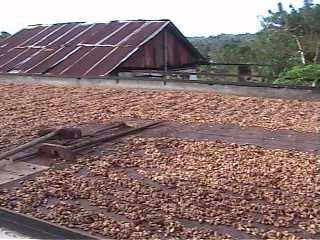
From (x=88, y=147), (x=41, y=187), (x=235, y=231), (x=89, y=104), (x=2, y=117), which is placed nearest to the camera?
(x=235, y=231)

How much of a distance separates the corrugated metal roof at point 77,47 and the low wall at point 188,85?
0.79 metres

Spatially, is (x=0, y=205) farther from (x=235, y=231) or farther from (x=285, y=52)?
(x=285, y=52)

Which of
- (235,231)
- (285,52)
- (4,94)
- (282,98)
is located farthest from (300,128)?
(285,52)

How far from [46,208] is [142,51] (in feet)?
35.7

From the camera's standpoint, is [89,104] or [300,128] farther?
[89,104]

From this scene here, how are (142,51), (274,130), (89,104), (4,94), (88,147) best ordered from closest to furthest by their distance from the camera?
(88,147) < (274,130) < (89,104) < (4,94) < (142,51)

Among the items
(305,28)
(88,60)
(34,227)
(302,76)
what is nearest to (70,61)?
(88,60)

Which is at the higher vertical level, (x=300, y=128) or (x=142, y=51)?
(x=142, y=51)

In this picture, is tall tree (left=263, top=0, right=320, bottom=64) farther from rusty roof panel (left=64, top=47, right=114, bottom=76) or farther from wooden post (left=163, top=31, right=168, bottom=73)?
rusty roof panel (left=64, top=47, right=114, bottom=76)

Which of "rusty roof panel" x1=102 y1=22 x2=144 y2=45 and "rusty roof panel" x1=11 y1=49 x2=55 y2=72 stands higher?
"rusty roof panel" x1=102 y1=22 x2=144 y2=45

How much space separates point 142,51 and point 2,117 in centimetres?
727

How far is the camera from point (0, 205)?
4.08 m

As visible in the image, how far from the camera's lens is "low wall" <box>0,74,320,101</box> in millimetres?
Answer: 8945

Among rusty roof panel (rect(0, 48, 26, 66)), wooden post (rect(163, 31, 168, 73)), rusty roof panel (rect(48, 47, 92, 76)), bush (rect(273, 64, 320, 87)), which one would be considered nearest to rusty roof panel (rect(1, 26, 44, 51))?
rusty roof panel (rect(0, 48, 26, 66))
